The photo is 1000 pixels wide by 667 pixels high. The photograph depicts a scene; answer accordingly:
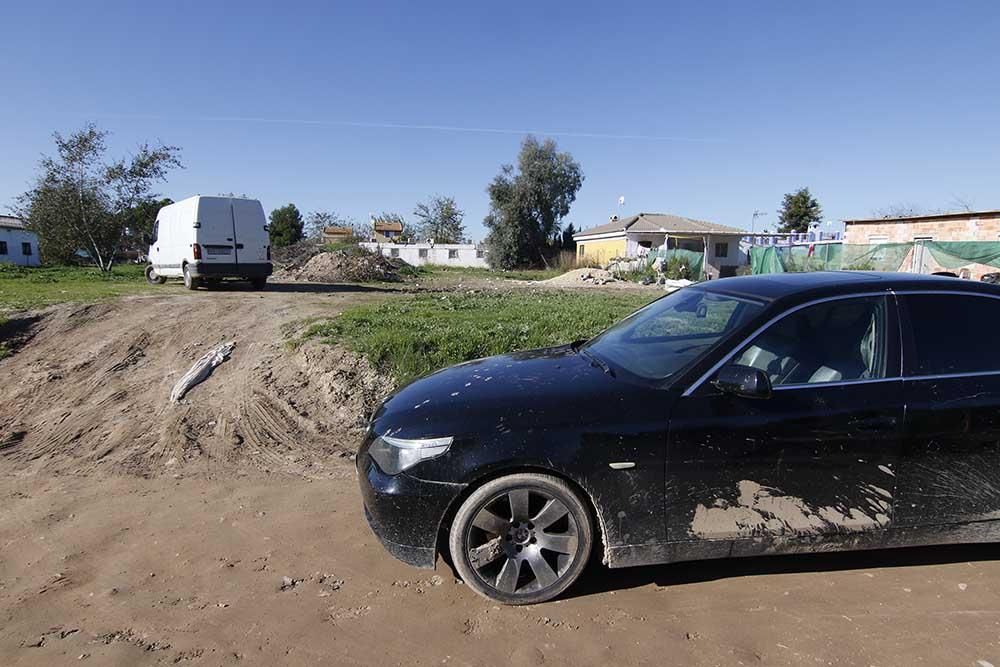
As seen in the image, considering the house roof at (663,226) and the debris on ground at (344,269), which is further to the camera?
the house roof at (663,226)

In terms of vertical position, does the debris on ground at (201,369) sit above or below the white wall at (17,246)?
below

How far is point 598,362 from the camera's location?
147 inches

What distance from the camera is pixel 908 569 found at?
3410 millimetres

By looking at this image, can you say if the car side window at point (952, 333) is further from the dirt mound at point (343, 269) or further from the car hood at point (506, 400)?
the dirt mound at point (343, 269)

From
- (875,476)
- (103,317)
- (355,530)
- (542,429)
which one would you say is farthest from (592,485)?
(103,317)

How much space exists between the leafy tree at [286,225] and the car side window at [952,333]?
239 ft

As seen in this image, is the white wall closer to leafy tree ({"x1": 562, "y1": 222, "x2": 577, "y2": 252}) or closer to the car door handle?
leafy tree ({"x1": 562, "y1": 222, "x2": 577, "y2": 252})

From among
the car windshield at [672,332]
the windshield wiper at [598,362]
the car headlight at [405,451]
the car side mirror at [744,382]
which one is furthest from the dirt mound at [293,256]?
the car side mirror at [744,382]

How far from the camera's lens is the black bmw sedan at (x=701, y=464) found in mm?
3035

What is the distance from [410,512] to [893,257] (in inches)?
853

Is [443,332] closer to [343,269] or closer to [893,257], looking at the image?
[893,257]

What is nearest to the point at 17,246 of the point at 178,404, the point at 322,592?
the point at 178,404

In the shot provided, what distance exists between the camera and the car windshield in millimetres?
3402

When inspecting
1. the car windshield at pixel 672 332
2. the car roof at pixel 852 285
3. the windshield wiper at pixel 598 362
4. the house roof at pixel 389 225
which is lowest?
the windshield wiper at pixel 598 362
